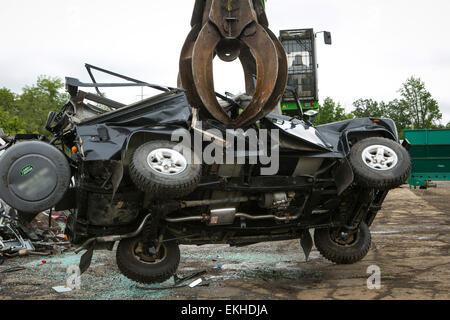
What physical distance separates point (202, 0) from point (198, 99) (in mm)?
1228

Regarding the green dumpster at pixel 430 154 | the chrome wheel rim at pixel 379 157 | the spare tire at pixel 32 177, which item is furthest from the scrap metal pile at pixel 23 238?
the green dumpster at pixel 430 154

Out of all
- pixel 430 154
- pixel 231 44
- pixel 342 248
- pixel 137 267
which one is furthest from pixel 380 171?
pixel 430 154

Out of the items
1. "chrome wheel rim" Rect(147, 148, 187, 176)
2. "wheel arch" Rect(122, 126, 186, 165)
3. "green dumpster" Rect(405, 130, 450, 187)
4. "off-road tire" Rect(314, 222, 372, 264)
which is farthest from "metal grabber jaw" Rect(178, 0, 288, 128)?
"green dumpster" Rect(405, 130, 450, 187)

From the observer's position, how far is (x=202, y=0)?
5500mm

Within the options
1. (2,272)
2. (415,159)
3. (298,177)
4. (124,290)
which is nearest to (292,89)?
(298,177)

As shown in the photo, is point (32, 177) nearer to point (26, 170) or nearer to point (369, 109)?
point (26, 170)

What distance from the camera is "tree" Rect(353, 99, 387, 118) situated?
68.8 m

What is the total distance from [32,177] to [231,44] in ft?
9.03

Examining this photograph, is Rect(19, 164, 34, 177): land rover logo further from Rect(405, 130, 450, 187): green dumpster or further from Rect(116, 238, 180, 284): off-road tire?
Rect(405, 130, 450, 187): green dumpster

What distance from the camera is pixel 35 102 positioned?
50719 millimetres

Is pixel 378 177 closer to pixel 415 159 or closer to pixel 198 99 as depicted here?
pixel 198 99

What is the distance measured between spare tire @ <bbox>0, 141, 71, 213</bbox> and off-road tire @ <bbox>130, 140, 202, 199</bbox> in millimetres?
721

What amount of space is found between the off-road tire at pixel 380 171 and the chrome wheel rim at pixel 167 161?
77.9 inches

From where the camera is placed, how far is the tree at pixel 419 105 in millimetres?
47469
